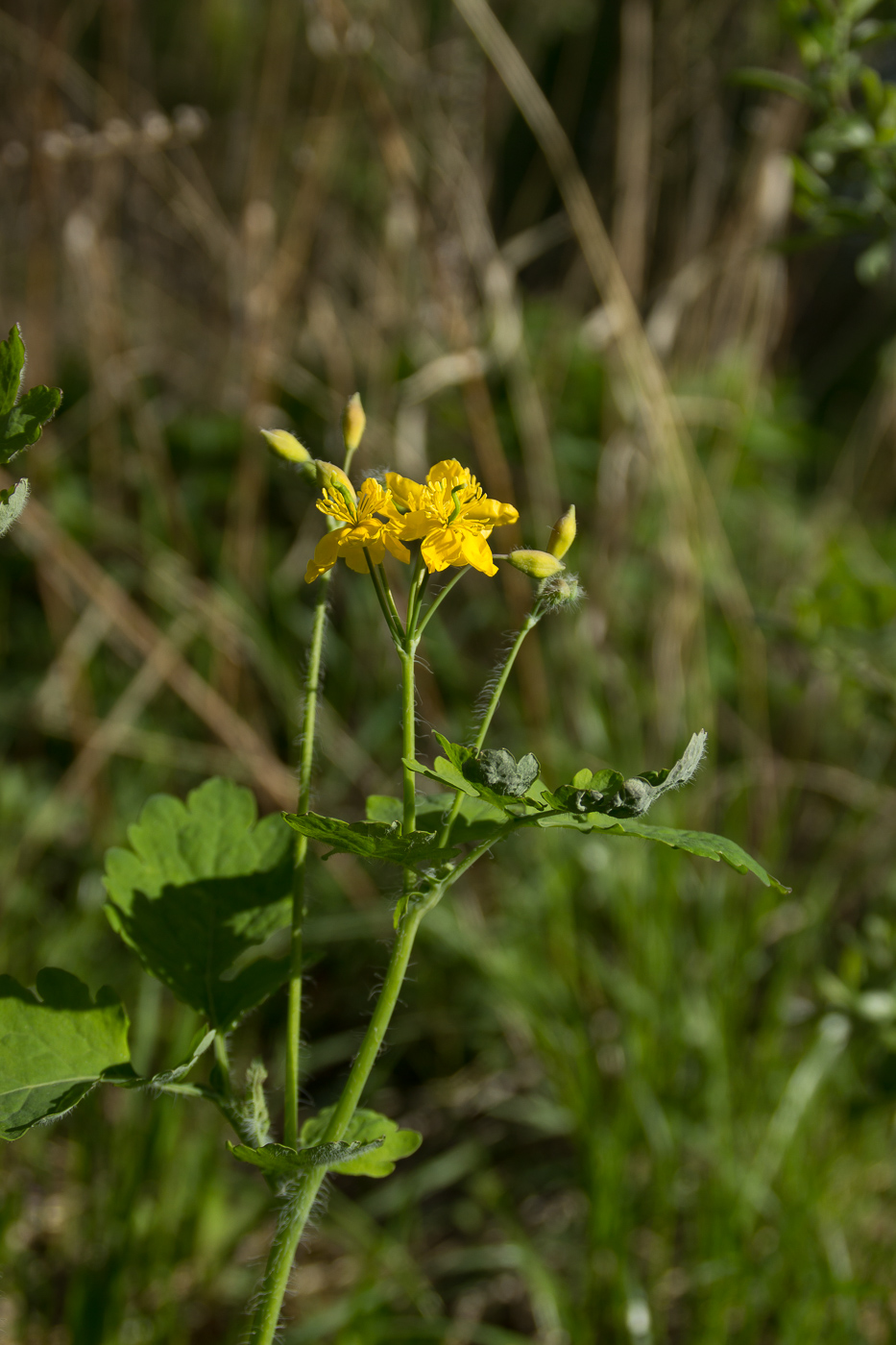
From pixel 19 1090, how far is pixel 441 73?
2454 mm

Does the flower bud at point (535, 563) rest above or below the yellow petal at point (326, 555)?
below

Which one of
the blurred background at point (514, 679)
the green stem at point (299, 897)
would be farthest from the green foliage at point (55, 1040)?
the blurred background at point (514, 679)

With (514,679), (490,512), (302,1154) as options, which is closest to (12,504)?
(490,512)

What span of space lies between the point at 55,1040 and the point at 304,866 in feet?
0.67

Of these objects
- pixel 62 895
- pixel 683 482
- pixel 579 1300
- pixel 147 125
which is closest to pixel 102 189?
pixel 147 125

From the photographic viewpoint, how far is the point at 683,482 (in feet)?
6.50

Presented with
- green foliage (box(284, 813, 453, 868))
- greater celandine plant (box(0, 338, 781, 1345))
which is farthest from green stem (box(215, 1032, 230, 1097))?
green foliage (box(284, 813, 453, 868))

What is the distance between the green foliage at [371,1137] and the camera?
0.66 meters

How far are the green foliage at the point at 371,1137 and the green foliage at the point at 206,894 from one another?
95mm

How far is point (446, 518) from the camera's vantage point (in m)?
0.63

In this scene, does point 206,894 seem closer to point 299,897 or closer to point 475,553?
point 299,897

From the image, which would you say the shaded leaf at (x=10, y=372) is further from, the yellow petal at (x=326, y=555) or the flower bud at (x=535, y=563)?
the flower bud at (x=535, y=563)

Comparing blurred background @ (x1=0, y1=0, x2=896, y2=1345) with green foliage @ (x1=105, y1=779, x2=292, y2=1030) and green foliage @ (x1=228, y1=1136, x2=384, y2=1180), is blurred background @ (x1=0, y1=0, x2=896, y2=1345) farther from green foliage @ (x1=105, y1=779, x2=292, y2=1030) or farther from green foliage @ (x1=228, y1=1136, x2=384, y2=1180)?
green foliage @ (x1=228, y1=1136, x2=384, y2=1180)

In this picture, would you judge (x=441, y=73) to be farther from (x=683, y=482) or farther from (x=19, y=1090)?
Answer: (x=19, y=1090)
